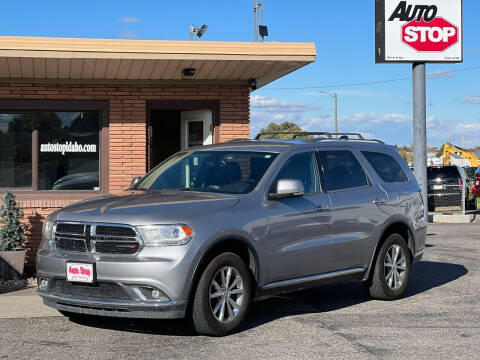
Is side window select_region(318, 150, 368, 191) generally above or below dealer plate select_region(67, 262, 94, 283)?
above

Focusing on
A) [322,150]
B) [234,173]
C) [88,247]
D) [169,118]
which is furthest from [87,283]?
[169,118]

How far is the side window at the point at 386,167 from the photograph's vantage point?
9.15 metres

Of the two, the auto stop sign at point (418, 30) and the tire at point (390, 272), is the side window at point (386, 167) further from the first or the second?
the auto stop sign at point (418, 30)

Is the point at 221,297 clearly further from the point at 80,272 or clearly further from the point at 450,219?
the point at 450,219

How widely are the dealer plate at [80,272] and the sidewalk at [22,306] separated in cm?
149

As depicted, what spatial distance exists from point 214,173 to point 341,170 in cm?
157

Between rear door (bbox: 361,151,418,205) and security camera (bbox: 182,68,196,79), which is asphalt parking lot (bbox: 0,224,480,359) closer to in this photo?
rear door (bbox: 361,151,418,205)

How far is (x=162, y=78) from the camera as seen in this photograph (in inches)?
503

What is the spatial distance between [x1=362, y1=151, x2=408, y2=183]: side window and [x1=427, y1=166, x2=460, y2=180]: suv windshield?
16.2 m

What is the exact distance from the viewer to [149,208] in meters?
6.68

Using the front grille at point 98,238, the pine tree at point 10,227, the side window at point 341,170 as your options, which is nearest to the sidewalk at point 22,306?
the pine tree at point 10,227

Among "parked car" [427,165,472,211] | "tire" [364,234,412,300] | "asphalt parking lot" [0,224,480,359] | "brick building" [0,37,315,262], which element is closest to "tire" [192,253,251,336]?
"asphalt parking lot" [0,224,480,359]

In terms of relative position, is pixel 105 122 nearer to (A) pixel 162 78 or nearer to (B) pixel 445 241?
(A) pixel 162 78

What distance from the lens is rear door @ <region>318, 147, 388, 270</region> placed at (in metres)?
8.15
